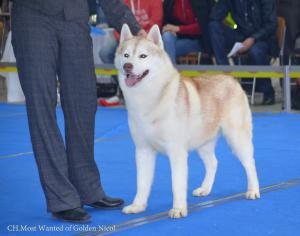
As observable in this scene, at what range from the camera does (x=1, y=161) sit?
4.80 m

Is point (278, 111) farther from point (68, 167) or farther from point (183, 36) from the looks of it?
point (68, 167)

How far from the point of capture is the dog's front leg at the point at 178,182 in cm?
319

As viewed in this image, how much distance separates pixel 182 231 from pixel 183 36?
5865 millimetres

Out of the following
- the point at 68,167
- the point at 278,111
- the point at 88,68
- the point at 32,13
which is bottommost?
the point at 278,111

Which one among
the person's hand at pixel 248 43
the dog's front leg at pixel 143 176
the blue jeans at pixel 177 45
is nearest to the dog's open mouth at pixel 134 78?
the dog's front leg at pixel 143 176

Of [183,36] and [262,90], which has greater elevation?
[183,36]

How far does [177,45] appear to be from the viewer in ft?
Answer: 27.9

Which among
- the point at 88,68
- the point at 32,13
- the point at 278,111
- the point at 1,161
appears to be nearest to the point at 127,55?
the point at 88,68

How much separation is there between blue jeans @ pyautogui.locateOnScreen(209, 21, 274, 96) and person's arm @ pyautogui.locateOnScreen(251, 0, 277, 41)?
0.10 metres

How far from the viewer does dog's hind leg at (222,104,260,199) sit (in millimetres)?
3621

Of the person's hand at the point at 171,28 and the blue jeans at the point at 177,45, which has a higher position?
the person's hand at the point at 171,28

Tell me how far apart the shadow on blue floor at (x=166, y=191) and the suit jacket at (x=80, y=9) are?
3.47 feet

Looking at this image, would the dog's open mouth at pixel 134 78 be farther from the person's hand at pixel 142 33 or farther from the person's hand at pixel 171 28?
the person's hand at pixel 171 28

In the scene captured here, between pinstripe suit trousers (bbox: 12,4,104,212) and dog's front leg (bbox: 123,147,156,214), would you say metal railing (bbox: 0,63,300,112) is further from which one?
pinstripe suit trousers (bbox: 12,4,104,212)
